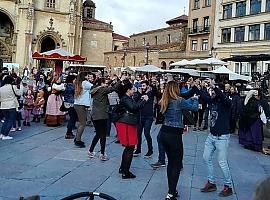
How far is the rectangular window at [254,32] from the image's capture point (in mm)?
40331

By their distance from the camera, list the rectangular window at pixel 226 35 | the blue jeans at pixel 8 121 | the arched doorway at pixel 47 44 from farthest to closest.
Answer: the arched doorway at pixel 47 44 < the rectangular window at pixel 226 35 < the blue jeans at pixel 8 121

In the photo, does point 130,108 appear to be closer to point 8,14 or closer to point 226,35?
point 226,35

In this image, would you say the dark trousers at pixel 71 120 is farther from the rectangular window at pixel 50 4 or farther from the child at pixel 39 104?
the rectangular window at pixel 50 4

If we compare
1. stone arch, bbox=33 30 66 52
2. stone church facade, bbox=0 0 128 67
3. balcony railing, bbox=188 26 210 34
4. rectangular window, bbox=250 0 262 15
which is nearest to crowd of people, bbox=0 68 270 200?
rectangular window, bbox=250 0 262 15

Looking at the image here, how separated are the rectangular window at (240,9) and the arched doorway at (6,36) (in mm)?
28169

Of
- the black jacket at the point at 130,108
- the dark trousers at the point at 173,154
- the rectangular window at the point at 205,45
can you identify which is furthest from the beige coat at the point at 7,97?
the rectangular window at the point at 205,45

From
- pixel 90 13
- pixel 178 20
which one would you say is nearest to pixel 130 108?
pixel 178 20

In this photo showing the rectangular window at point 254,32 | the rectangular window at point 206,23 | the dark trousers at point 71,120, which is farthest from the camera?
the rectangular window at point 206,23

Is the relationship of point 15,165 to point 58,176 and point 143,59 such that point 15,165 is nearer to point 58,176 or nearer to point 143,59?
point 58,176

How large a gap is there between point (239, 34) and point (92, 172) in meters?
38.5

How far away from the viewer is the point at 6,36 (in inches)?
1933

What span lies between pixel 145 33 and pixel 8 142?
57.2 m

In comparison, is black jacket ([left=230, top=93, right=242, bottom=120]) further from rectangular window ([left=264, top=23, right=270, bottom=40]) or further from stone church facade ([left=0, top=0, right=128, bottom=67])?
stone church facade ([left=0, top=0, right=128, bottom=67])

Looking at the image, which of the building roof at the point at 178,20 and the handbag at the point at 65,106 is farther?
the building roof at the point at 178,20
